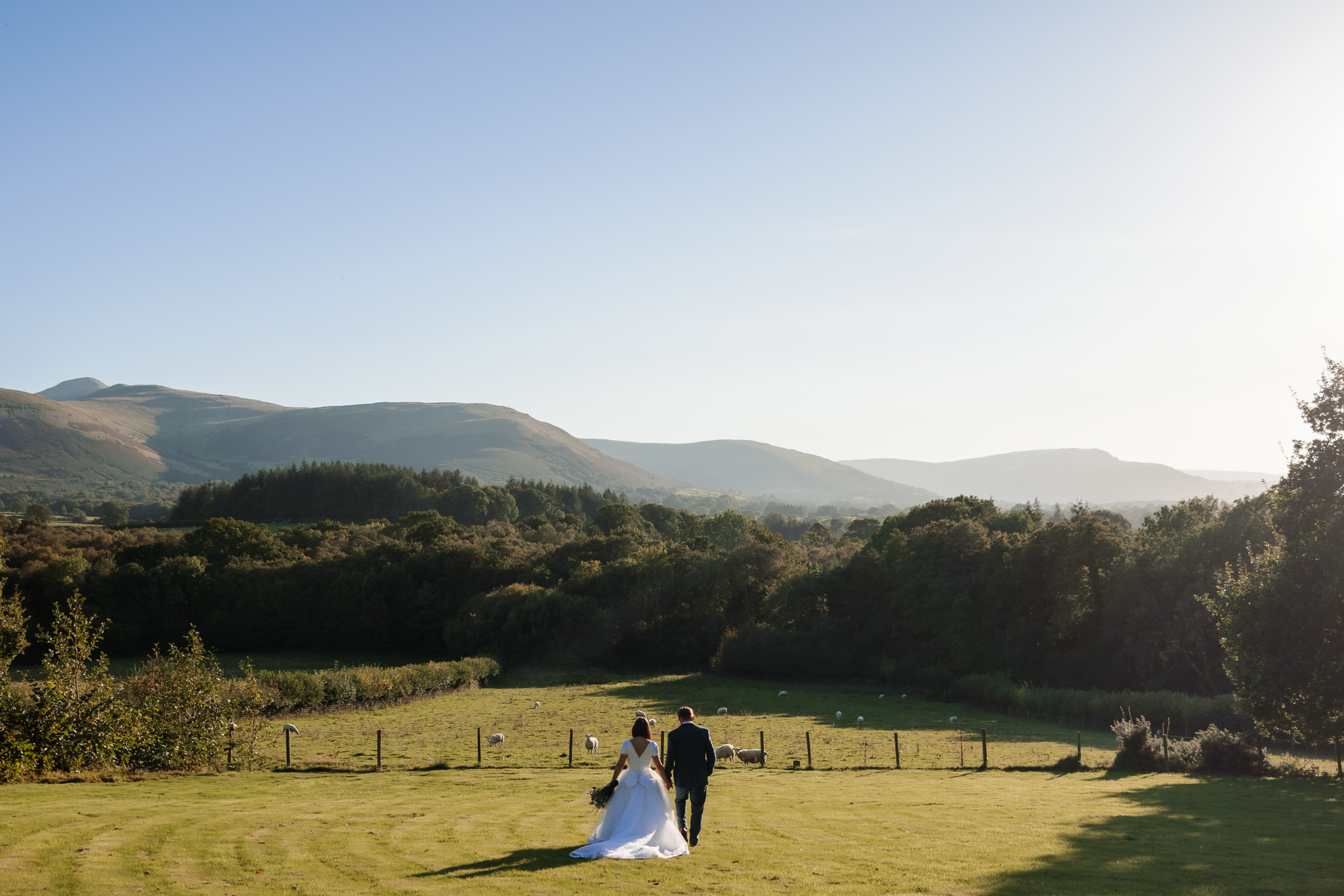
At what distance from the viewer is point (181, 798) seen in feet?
66.9

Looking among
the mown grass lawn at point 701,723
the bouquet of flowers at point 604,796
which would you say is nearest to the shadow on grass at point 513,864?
the bouquet of flowers at point 604,796

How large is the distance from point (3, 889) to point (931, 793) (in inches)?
789

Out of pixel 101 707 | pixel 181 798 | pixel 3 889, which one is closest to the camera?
pixel 3 889

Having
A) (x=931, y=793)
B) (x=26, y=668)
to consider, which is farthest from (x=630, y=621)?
(x=931, y=793)

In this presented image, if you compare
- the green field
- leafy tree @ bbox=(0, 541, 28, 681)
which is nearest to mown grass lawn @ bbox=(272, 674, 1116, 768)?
the green field

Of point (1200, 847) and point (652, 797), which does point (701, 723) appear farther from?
point (652, 797)

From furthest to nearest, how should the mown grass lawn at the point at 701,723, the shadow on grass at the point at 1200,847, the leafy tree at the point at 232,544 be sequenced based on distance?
the leafy tree at the point at 232,544 < the mown grass lawn at the point at 701,723 < the shadow on grass at the point at 1200,847

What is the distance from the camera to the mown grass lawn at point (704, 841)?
11.5 metres

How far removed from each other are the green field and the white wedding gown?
1.44 feet

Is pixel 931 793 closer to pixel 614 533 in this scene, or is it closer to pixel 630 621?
pixel 630 621

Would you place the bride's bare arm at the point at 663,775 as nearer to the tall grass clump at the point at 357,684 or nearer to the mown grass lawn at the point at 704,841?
the mown grass lawn at the point at 704,841

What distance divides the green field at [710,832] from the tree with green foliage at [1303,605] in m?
2.82

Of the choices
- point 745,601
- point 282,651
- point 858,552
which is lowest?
point 282,651

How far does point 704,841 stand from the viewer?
1433cm
